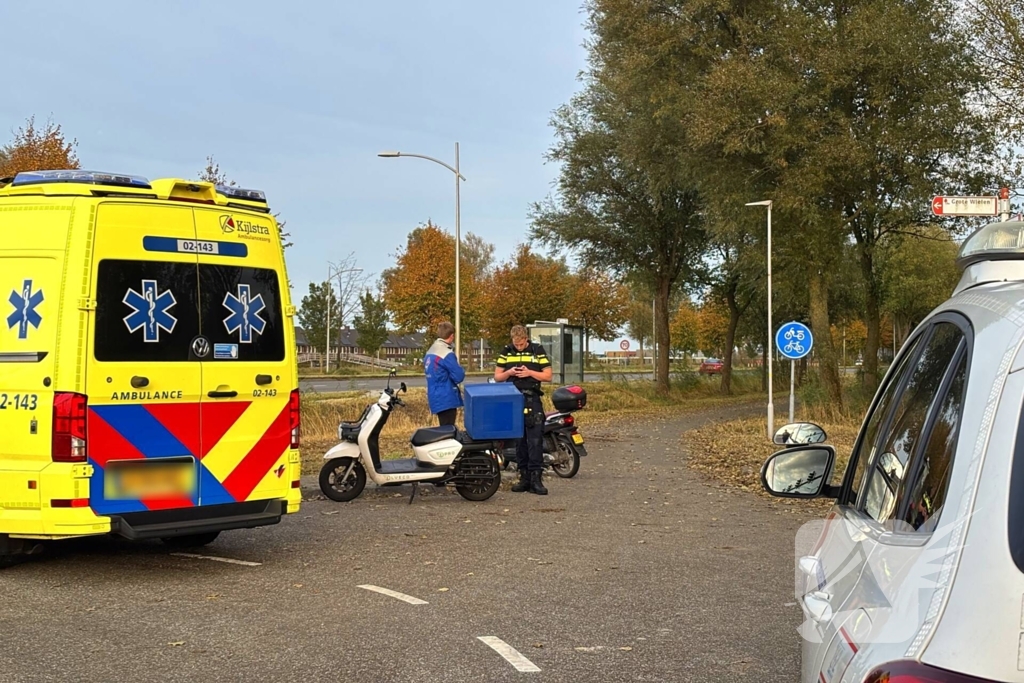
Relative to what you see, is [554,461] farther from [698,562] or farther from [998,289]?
[998,289]

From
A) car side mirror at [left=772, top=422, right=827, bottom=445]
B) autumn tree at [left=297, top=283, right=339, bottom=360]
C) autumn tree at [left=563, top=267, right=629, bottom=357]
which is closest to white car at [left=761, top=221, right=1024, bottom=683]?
car side mirror at [left=772, top=422, right=827, bottom=445]

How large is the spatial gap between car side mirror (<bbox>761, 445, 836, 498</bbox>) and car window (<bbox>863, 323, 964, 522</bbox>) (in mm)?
585

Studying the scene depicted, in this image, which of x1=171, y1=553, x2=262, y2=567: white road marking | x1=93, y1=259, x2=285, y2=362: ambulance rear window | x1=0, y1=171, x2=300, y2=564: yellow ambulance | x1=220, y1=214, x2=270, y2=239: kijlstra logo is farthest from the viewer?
x1=171, y1=553, x2=262, y2=567: white road marking

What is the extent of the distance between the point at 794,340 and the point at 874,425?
52.4 feet

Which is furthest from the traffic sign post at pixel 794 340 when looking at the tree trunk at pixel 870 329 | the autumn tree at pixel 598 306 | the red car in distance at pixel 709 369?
the autumn tree at pixel 598 306

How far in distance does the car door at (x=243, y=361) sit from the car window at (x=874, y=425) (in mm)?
5258

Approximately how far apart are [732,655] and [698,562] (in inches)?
102

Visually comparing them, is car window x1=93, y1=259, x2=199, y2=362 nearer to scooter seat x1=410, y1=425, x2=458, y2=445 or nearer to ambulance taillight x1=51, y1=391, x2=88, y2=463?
ambulance taillight x1=51, y1=391, x2=88, y2=463

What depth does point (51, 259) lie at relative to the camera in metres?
6.92

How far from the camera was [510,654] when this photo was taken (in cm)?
541

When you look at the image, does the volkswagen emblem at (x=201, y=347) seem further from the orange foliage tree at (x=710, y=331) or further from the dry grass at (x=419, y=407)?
the orange foliage tree at (x=710, y=331)

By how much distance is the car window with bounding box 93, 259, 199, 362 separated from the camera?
22.8 ft

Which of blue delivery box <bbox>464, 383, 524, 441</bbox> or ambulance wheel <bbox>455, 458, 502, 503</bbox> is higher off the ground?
blue delivery box <bbox>464, 383, 524, 441</bbox>

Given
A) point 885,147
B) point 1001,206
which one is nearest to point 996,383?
point 1001,206
